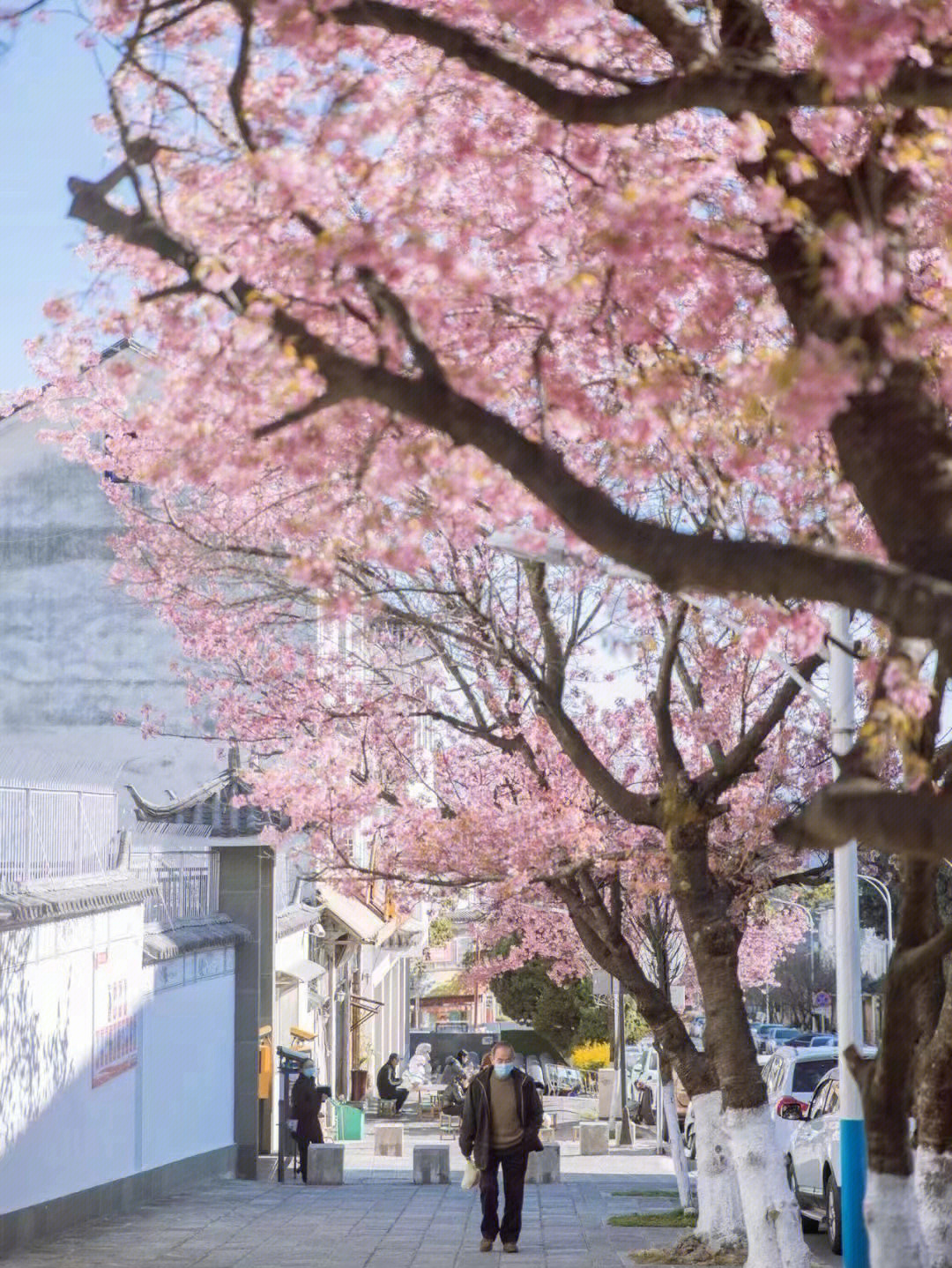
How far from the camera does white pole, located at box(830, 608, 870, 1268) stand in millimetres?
10922

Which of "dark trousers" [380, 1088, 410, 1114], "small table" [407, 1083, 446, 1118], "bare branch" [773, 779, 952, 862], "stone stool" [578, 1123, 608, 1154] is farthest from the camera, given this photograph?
"small table" [407, 1083, 446, 1118]

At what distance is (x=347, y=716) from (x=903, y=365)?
14.1m

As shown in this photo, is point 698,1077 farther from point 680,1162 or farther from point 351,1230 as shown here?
point 680,1162

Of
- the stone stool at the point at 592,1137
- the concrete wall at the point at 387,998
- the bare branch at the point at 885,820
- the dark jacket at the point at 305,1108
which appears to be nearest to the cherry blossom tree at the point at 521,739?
the dark jacket at the point at 305,1108

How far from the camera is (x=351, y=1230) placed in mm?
17922

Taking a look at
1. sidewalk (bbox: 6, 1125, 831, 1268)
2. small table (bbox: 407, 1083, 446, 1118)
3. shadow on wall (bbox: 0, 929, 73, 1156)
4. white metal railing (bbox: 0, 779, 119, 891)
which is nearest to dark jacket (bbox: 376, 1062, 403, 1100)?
small table (bbox: 407, 1083, 446, 1118)

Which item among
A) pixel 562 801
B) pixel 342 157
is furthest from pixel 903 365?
pixel 562 801

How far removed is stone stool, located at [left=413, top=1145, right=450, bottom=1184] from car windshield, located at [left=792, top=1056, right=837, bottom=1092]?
216 inches

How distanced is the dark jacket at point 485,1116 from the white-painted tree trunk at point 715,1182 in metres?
1.37

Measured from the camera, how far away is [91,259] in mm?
9797

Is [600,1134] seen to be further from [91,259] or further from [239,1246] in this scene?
[91,259]

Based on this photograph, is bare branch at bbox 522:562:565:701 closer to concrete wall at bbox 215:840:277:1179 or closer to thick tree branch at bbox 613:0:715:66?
thick tree branch at bbox 613:0:715:66

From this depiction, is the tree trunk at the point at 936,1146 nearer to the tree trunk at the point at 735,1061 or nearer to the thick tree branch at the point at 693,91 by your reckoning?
the tree trunk at the point at 735,1061

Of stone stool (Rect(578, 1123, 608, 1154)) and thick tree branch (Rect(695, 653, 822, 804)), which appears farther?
stone stool (Rect(578, 1123, 608, 1154))
